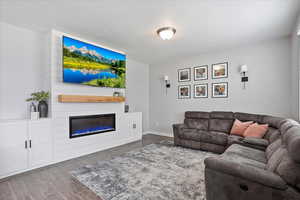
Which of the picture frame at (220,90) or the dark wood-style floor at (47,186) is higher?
the picture frame at (220,90)

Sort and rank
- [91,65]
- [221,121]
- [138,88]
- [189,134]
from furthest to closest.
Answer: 1. [138,88]
2. [221,121]
3. [189,134]
4. [91,65]

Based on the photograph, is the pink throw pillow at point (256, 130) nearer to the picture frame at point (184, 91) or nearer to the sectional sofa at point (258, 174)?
the sectional sofa at point (258, 174)

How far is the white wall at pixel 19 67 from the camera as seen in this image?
Answer: 2691 millimetres

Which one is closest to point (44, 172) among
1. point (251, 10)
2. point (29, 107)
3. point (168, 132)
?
point (29, 107)

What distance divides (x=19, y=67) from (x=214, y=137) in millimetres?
4441

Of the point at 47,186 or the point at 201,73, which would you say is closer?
the point at 47,186

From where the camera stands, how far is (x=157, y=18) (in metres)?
2.56

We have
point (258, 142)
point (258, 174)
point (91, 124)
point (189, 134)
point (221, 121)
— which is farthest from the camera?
point (221, 121)

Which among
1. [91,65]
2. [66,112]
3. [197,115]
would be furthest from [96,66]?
[197,115]

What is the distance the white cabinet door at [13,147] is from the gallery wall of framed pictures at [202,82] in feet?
13.7

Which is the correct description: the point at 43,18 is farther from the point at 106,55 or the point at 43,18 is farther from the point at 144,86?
the point at 144,86

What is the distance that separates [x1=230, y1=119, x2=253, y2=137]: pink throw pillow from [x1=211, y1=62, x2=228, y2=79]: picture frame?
1435 mm

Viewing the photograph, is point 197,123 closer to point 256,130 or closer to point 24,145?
point 256,130

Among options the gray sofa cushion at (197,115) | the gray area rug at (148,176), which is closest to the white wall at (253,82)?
the gray sofa cushion at (197,115)
